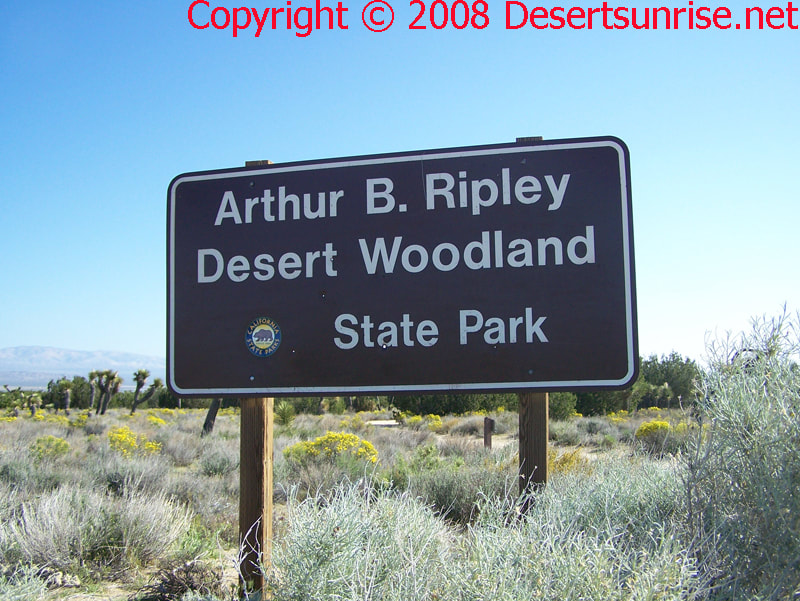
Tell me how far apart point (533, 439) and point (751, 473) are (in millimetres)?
1025

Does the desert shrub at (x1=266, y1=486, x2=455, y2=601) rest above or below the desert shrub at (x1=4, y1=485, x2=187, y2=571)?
above

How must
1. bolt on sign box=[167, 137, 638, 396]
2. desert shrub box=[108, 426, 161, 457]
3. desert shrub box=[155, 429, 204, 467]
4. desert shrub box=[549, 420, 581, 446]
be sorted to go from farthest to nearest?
desert shrub box=[549, 420, 581, 446], desert shrub box=[155, 429, 204, 467], desert shrub box=[108, 426, 161, 457], bolt on sign box=[167, 137, 638, 396]

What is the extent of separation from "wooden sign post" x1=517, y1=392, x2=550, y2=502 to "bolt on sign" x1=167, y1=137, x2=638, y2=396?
0.27 metres

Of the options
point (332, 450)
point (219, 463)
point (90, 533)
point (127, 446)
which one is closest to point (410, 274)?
point (90, 533)

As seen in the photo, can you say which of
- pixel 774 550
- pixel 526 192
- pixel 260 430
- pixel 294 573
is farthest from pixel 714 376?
pixel 260 430

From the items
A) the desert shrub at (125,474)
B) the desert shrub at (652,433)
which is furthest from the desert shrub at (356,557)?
the desert shrub at (652,433)

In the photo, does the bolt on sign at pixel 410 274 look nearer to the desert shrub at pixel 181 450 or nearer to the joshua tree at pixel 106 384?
the desert shrub at pixel 181 450

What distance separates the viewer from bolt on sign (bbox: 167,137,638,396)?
9.16 feet

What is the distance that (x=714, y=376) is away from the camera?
242 centimetres

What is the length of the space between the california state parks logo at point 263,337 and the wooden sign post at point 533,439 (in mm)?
1257

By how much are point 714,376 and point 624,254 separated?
0.67 m

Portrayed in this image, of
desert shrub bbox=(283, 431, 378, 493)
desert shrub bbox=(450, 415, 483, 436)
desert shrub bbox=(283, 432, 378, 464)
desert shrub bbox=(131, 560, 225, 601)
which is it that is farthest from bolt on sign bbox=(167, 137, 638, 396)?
desert shrub bbox=(450, 415, 483, 436)

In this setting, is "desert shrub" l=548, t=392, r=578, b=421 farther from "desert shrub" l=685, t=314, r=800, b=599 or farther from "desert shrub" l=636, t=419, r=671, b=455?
"desert shrub" l=685, t=314, r=800, b=599

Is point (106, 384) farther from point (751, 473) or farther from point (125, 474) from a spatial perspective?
point (751, 473)
